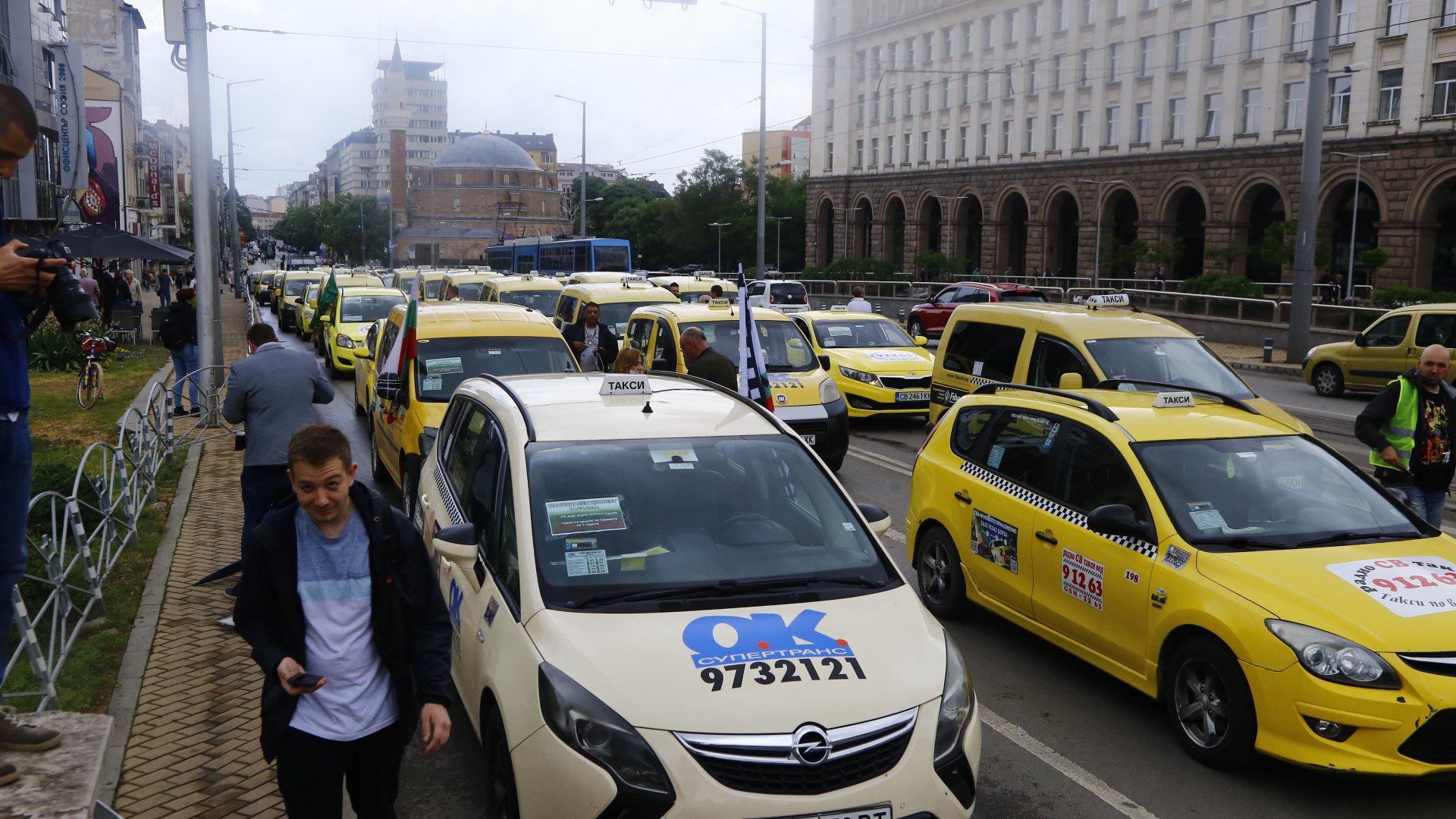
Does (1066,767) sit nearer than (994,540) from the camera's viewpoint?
Yes

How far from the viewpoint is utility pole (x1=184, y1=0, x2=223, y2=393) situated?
1702 cm

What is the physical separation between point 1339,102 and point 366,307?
41.8 m

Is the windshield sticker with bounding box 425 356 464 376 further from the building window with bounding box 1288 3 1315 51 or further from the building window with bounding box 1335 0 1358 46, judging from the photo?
the building window with bounding box 1288 3 1315 51

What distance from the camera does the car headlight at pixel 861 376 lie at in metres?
17.2

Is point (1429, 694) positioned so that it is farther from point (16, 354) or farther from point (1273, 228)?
point (1273, 228)

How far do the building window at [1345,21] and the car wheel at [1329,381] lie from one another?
108ft

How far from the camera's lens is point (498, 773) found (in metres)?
4.64

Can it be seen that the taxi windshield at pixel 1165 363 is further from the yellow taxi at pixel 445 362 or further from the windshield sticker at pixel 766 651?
the windshield sticker at pixel 766 651

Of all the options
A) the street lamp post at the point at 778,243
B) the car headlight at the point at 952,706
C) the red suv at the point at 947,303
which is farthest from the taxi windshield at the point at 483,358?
the street lamp post at the point at 778,243

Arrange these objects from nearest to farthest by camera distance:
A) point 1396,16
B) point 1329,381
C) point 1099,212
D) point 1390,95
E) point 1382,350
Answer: point 1382,350 → point 1329,381 → point 1396,16 → point 1390,95 → point 1099,212

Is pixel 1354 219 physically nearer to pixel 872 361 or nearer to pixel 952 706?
pixel 872 361

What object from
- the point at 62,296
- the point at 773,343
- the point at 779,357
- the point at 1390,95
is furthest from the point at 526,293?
the point at 1390,95

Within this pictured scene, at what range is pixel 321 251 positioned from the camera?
128375 millimetres

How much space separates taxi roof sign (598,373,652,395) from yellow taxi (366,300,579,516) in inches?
168
